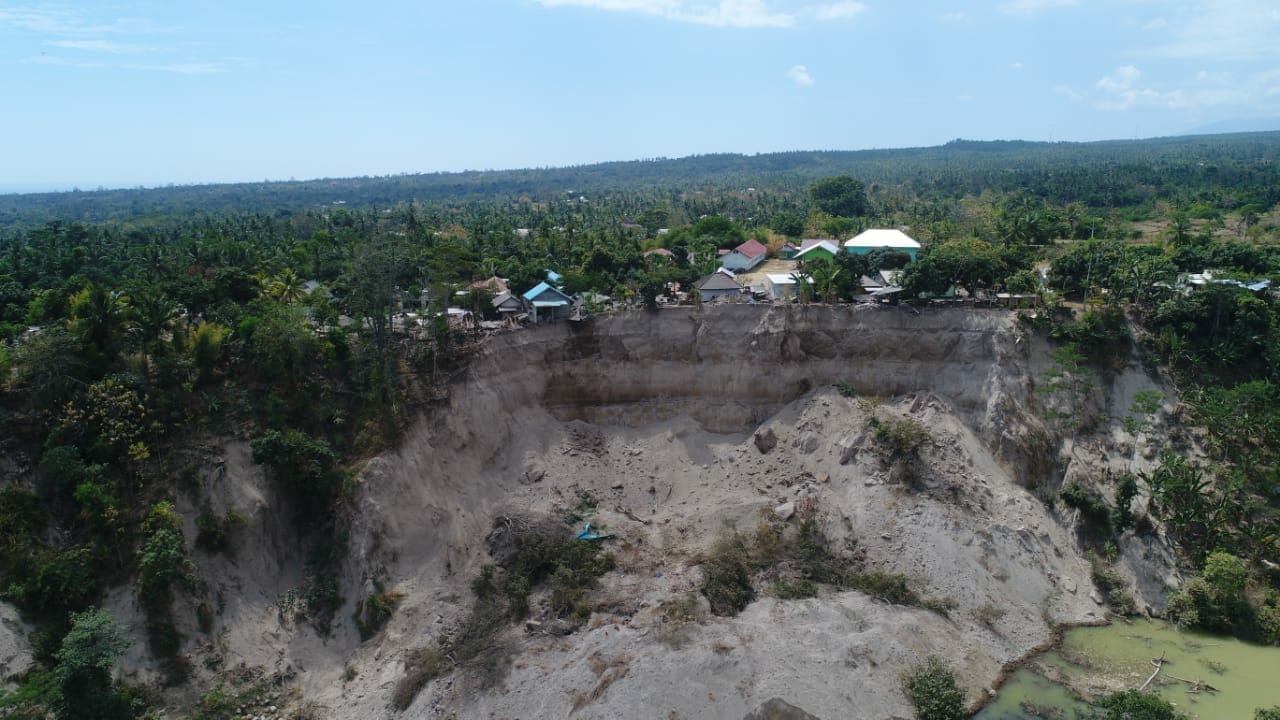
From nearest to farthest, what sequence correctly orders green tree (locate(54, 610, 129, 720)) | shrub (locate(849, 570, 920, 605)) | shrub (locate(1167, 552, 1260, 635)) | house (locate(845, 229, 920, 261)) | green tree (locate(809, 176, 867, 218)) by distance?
1. green tree (locate(54, 610, 129, 720))
2. shrub (locate(1167, 552, 1260, 635))
3. shrub (locate(849, 570, 920, 605))
4. house (locate(845, 229, 920, 261))
5. green tree (locate(809, 176, 867, 218))

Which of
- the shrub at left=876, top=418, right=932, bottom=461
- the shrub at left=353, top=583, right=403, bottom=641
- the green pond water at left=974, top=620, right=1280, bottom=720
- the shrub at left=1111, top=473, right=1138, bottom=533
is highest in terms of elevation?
the shrub at left=876, top=418, right=932, bottom=461

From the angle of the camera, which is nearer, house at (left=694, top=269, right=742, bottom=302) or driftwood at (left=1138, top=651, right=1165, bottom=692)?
driftwood at (left=1138, top=651, right=1165, bottom=692)

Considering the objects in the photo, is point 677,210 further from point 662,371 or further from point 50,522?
point 50,522

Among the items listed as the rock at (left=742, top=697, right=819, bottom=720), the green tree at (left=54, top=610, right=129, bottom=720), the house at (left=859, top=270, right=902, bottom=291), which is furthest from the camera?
the house at (left=859, top=270, right=902, bottom=291)

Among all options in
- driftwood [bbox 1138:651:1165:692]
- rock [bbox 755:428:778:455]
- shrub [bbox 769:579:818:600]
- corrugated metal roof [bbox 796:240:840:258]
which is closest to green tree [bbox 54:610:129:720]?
shrub [bbox 769:579:818:600]

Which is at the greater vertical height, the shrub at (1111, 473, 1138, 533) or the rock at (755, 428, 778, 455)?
the rock at (755, 428, 778, 455)

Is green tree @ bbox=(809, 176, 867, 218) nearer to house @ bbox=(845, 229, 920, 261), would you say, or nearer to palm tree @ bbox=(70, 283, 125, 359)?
house @ bbox=(845, 229, 920, 261)

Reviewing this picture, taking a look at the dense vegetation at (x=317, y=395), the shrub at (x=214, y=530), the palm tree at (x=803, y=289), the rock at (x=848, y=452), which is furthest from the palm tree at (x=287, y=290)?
the rock at (x=848, y=452)
